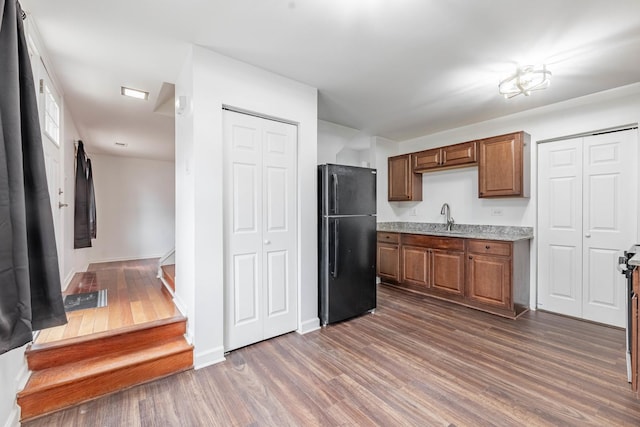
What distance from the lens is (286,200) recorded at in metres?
2.75

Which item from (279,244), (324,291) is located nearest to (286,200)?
(279,244)

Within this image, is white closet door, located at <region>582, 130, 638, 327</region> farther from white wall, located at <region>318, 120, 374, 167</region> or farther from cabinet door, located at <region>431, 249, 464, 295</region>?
white wall, located at <region>318, 120, 374, 167</region>

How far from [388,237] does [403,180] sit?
0.98 m

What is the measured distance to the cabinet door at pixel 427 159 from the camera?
412cm

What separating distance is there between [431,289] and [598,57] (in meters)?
2.93

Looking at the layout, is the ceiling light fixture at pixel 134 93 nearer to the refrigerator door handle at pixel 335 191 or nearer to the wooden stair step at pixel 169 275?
the wooden stair step at pixel 169 275

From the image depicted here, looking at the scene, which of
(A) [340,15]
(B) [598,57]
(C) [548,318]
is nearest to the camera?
(A) [340,15]

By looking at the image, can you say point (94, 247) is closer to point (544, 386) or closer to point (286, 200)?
point (286, 200)

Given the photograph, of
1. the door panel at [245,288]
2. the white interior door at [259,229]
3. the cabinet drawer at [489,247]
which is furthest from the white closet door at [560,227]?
the door panel at [245,288]

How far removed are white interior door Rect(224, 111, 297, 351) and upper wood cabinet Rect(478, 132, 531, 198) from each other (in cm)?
253

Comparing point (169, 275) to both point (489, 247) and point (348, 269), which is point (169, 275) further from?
point (489, 247)

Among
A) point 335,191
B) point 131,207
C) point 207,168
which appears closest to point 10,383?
point 207,168

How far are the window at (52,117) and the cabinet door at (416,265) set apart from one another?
4282 millimetres

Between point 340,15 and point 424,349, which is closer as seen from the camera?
point 340,15
